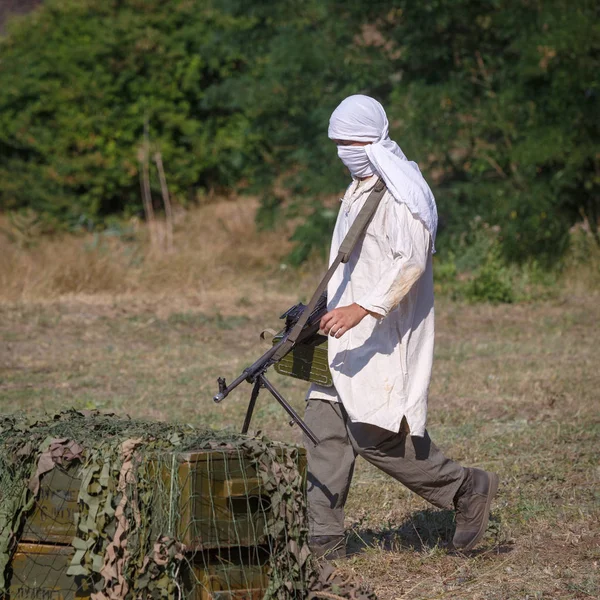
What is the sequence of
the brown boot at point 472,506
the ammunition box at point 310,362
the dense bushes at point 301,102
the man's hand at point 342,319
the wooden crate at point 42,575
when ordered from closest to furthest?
the wooden crate at point 42,575 → the man's hand at point 342,319 → the ammunition box at point 310,362 → the brown boot at point 472,506 → the dense bushes at point 301,102

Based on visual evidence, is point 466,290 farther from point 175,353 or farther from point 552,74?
point 175,353

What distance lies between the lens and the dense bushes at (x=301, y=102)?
12.9m

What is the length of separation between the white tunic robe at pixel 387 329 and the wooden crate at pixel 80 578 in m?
0.94

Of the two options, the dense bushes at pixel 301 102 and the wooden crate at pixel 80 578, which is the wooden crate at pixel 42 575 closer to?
the wooden crate at pixel 80 578

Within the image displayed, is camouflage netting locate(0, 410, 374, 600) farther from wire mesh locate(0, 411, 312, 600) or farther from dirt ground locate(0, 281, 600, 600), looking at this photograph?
dirt ground locate(0, 281, 600, 600)

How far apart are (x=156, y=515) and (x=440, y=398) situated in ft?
15.4

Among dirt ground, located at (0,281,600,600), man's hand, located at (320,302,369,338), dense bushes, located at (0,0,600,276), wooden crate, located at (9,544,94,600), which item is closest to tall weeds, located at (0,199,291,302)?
dirt ground, located at (0,281,600,600)

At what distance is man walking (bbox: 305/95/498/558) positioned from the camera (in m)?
3.92

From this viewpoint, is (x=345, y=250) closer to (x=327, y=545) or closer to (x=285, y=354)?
(x=285, y=354)

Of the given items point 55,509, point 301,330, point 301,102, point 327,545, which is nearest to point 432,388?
point 327,545

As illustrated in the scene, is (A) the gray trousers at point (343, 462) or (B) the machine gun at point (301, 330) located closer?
(B) the machine gun at point (301, 330)

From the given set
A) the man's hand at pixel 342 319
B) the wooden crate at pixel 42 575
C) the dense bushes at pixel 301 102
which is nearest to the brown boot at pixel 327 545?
the man's hand at pixel 342 319

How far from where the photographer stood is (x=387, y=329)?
4.05 m

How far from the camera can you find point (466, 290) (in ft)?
39.8
